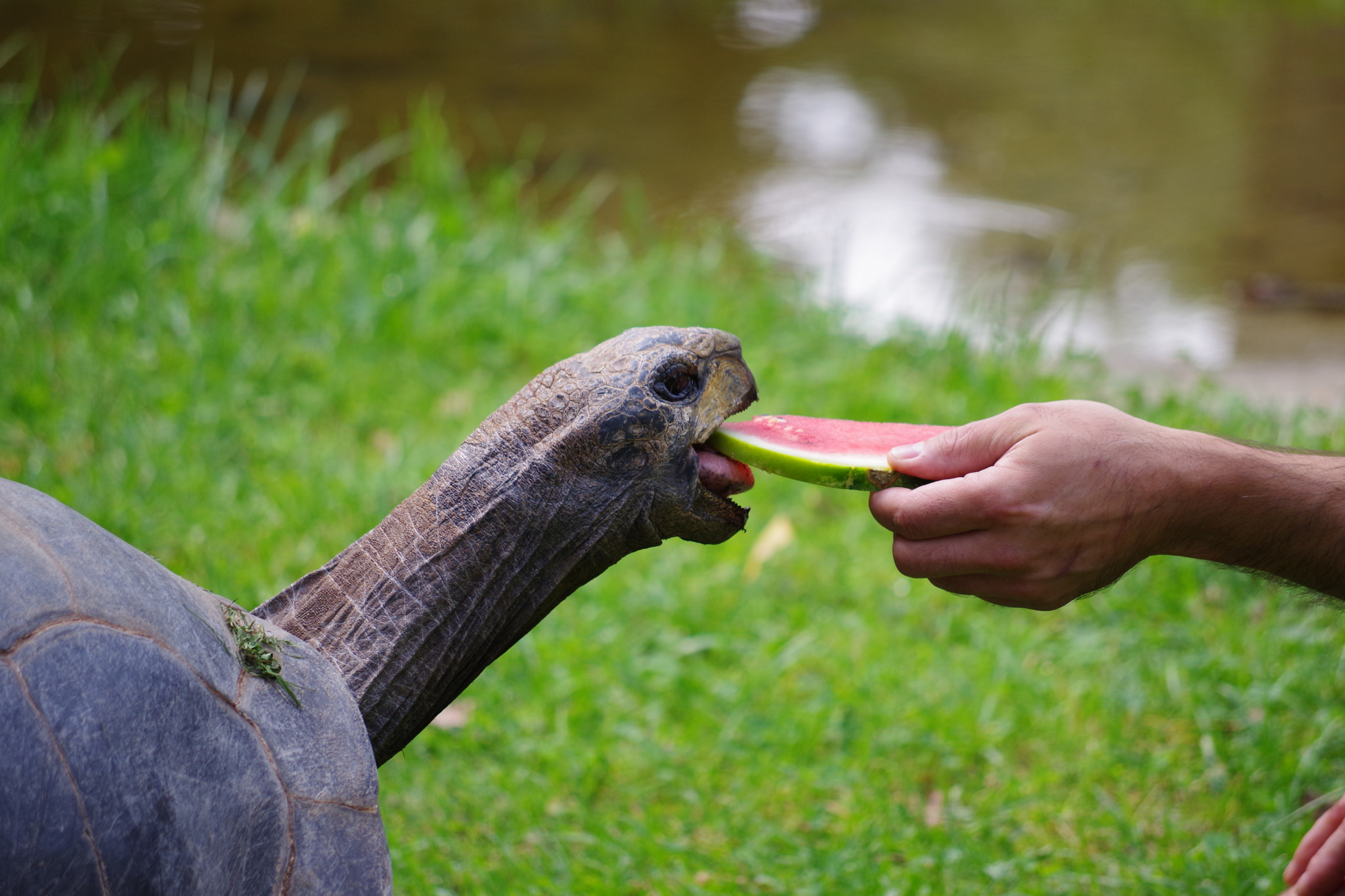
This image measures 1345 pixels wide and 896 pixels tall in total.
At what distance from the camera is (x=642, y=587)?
2.93 m

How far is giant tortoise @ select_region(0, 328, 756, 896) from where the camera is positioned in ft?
3.70

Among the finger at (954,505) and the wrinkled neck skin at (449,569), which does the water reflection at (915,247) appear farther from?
the wrinkled neck skin at (449,569)

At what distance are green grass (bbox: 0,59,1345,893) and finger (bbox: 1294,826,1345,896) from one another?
0.32 meters

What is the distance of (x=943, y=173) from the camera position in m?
5.86

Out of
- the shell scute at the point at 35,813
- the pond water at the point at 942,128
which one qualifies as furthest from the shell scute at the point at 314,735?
the pond water at the point at 942,128

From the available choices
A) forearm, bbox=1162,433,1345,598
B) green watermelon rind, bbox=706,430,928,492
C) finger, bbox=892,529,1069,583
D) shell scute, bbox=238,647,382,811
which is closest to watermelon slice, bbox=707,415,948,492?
green watermelon rind, bbox=706,430,928,492

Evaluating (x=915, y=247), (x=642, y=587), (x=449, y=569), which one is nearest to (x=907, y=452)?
(x=449, y=569)

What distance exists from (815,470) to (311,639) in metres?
0.75

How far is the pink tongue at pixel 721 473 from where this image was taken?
1.59 m

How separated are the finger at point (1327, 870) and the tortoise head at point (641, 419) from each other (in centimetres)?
112

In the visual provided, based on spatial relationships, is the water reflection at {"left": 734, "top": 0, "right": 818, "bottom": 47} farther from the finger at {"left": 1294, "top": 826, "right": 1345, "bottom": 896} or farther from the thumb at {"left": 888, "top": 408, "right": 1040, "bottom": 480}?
the finger at {"left": 1294, "top": 826, "right": 1345, "bottom": 896}

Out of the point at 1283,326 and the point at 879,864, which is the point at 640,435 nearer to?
the point at 879,864

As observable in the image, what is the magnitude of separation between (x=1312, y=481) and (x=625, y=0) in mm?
7858

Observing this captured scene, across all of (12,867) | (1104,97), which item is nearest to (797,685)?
(12,867)
